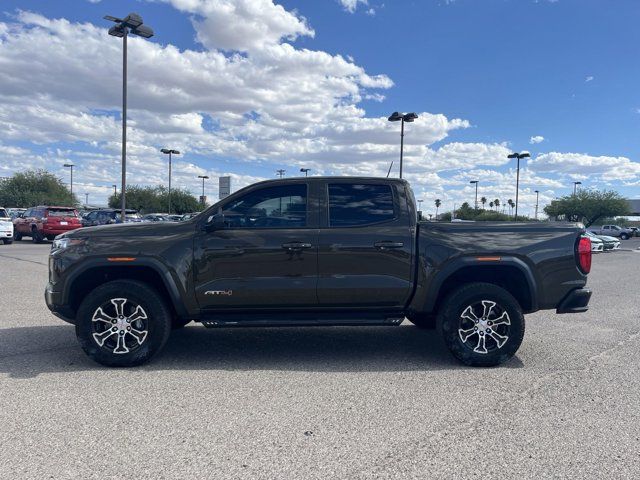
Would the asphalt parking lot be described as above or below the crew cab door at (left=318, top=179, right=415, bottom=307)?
below

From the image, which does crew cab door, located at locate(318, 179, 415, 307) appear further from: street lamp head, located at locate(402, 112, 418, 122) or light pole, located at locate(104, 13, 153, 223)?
street lamp head, located at locate(402, 112, 418, 122)

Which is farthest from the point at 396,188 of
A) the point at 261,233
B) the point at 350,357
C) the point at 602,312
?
the point at 602,312

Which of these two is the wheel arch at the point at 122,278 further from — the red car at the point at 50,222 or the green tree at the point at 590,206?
the green tree at the point at 590,206

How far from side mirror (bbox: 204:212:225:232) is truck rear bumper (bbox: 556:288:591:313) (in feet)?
11.6

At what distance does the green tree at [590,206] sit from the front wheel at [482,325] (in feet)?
217

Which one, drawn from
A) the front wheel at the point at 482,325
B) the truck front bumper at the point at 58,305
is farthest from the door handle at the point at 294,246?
the truck front bumper at the point at 58,305

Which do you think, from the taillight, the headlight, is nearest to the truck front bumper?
the headlight

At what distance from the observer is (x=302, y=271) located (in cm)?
506

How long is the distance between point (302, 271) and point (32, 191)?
2912 inches

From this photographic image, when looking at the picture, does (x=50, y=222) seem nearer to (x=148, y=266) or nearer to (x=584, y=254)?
(x=148, y=266)

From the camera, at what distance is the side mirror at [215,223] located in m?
4.98

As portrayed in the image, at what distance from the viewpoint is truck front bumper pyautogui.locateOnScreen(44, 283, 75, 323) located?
16.5 feet

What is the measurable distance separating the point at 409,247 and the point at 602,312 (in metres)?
5.03

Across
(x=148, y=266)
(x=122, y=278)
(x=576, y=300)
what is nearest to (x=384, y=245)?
(x=576, y=300)
